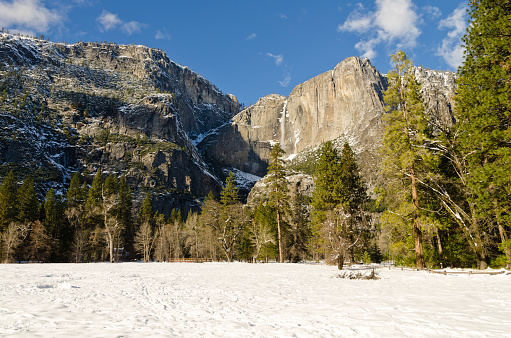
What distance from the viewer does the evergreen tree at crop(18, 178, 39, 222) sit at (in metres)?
49.7

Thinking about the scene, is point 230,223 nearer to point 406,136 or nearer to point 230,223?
point 230,223

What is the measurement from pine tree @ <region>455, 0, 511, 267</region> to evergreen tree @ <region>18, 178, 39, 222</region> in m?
63.6

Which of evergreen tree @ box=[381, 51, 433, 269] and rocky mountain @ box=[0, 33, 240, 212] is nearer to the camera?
evergreen tree @ box=[381, 51, 433, 269]

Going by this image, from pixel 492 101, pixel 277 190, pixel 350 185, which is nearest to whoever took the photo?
pixel 492 101

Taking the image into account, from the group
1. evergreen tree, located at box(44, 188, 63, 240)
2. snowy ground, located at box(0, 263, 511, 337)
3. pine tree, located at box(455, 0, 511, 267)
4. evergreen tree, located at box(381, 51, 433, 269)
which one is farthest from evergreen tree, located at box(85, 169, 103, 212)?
pine tree, located at box(455, 0, 511, 267)

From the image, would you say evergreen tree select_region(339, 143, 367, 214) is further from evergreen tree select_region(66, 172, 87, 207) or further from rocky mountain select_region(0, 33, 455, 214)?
rocky mountain select_region(0, 33, 455, 214)

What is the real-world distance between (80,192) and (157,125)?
106465 millimetres

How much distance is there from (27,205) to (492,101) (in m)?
65.9

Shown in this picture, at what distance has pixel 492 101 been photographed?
13555mm

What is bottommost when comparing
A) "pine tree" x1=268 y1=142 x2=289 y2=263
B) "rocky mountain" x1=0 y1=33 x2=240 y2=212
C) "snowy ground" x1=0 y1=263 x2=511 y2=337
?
"snowy ground" x1=0 y1=263 x2=511 y2=337

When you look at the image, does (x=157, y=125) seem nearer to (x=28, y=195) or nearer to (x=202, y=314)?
(x=28, y=195)

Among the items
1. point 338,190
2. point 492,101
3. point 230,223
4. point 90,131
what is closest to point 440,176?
point 492,101

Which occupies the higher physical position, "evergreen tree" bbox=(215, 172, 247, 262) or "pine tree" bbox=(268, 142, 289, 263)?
"pine tree" bbox=(268, 142, 289, 263)

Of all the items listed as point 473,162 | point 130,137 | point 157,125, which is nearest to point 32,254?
point 473,162
